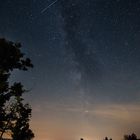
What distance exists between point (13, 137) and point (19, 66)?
2272 centimetres

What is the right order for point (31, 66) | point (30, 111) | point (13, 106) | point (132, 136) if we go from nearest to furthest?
point (31, 66) → point (132, 136) → point (13, 106) → point (30, 111)

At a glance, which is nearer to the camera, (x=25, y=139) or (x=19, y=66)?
(x=19, y=66)

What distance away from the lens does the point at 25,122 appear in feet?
132

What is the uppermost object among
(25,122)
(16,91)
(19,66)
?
(25,122)

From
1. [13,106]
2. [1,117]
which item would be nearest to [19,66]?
[1,117]

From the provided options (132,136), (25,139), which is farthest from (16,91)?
(25,139)

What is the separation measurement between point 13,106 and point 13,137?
15414 millimetres

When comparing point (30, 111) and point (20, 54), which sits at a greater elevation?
point (30, 111)

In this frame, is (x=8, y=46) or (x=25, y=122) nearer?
(x=8, y=46)

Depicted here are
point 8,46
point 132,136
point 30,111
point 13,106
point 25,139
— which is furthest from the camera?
point 25,139

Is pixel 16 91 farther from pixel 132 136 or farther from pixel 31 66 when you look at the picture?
pixel 132 136

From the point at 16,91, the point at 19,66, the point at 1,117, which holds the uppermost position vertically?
the point at 19,66

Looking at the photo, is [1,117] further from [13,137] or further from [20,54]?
[13,137]

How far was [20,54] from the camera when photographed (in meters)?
19.6
